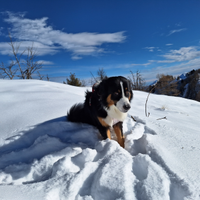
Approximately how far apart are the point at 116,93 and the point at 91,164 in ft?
2.98

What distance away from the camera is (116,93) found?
5.89 feet

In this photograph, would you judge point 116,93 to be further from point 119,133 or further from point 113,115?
point 119,133

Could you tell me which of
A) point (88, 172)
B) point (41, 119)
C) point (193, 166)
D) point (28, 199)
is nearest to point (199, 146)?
point (193, 166)

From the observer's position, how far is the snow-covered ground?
108 cm

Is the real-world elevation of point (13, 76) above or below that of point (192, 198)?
above

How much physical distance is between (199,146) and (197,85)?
20160 millimetres

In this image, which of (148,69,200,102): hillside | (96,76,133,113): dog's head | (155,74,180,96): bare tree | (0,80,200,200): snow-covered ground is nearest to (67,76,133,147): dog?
(96,76,133,113): dog's head

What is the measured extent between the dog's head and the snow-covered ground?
21.1 inches

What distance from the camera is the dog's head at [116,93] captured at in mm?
1704

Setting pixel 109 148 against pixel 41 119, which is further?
pixel 41 119

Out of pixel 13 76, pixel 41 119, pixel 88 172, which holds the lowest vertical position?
pixel 88 172

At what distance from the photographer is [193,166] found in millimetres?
1300

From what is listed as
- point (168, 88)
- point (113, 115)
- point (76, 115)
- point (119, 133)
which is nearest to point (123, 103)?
point (113, 115)

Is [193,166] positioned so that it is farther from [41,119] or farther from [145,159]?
[41,119]
